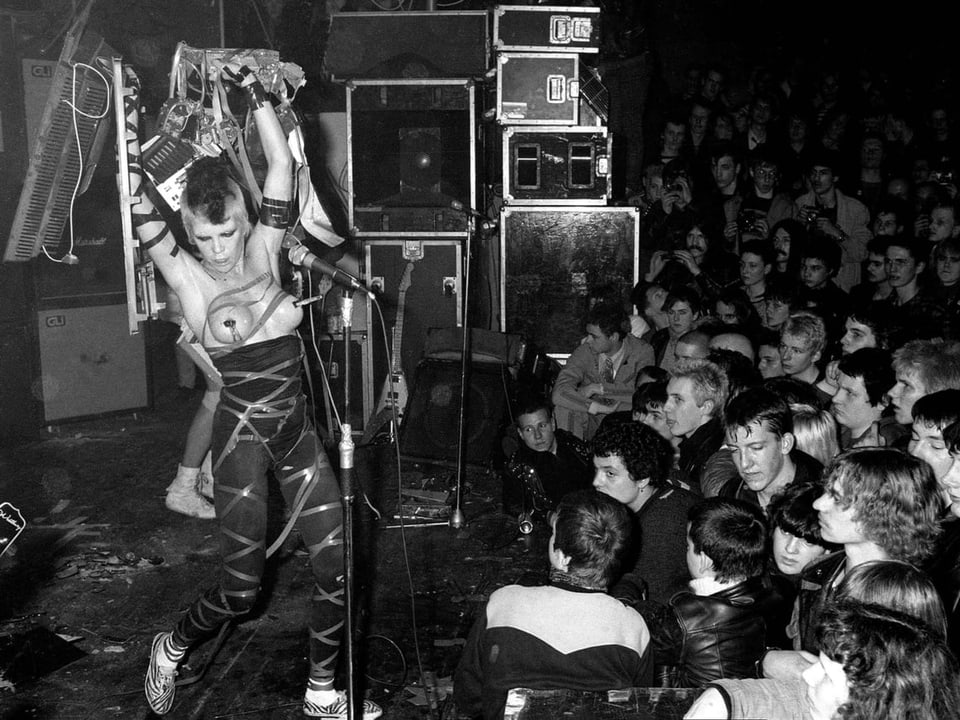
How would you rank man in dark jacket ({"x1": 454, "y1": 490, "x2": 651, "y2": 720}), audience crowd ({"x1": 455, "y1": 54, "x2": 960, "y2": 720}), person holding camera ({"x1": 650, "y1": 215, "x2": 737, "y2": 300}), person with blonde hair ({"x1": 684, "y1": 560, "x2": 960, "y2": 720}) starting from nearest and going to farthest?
person with blonde hair ({"x1": 684, "y1": 560, "x2": 960, "y2": 720}) < audience crowd ({"x1": 455, "y1": 54, "x2": 960, "y2": 720}) < man in dark jacket ({"x1": 454, "y1": 490, "x2": 651, "y2": 720}) < person holding camera ({"x1": 650, "y1": 215, "x2": 737, "y2": 300})

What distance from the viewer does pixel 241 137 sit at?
3.45m

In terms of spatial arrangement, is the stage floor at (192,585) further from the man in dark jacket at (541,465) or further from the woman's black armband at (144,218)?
the woman's black armband at (144,218)

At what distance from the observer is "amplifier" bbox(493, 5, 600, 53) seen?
7.20 metres

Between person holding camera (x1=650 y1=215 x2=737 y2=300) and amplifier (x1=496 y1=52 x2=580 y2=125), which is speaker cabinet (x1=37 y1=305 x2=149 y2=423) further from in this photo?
person holding camera (x1=650 y1=215 x2=737 y2=300)

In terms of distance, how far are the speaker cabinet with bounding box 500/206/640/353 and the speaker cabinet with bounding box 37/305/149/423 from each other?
331 cm

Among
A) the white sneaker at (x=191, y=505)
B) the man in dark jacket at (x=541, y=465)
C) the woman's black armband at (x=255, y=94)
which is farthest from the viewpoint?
the white sneaker at (x=191, y=505)

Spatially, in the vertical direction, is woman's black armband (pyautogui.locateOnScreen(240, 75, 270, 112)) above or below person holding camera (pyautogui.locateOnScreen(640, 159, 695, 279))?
above

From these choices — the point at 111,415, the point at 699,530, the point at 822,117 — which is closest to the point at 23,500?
the point at 111,415

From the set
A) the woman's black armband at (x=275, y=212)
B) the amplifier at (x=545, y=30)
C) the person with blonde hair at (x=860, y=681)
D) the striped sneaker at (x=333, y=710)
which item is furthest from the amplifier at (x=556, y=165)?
the person with blonde hair at (x=860, y=681)

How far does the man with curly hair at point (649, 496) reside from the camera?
3207mm

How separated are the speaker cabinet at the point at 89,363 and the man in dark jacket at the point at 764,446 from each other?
18.8ft

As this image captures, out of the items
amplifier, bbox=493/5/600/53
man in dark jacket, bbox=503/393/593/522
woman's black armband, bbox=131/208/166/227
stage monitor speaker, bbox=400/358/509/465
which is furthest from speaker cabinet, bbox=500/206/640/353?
woman's black armband, bbox=131/208/166/227

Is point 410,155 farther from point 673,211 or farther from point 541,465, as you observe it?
point 541,465

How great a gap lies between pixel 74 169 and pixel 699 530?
2704mm
